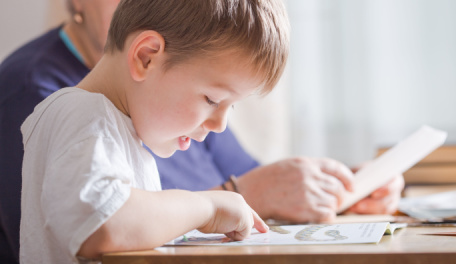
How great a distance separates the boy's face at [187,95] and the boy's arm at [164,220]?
11 centimetres

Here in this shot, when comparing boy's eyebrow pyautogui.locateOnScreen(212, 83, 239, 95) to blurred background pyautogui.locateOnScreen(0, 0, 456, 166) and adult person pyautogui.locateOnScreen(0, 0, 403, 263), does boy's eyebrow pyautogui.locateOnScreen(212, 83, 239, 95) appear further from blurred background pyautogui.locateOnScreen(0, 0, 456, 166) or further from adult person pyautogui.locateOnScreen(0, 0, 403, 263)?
blurred background pyautogui.locateOnScreen(0, 0, 456, 166)

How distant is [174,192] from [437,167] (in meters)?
1.45

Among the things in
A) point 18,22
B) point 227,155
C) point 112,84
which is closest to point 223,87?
point 112,84

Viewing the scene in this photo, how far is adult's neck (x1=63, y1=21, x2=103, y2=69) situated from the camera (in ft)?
3.80

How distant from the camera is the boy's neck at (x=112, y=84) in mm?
709

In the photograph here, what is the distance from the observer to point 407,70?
88.7 inches

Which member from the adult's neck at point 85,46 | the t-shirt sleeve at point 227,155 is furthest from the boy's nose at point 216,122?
the t-shirt sleeve at point 227,155

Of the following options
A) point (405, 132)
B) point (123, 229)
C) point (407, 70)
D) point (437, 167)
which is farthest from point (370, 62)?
point (123, 229)

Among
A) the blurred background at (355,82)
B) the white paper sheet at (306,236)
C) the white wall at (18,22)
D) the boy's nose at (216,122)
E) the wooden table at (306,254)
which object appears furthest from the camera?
the white wall at (18,22)

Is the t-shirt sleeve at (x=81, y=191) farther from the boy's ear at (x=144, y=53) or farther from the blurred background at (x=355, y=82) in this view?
the blurred background at (x=355, y=82)

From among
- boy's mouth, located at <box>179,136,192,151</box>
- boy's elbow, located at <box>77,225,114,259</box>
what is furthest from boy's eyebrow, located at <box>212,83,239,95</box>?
boy's elbow, located at <box>77,225,114,259</box>

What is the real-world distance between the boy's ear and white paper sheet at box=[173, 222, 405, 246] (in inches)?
8.2

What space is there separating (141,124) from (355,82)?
5.51 feet

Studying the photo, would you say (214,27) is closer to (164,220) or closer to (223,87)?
(223,87)
